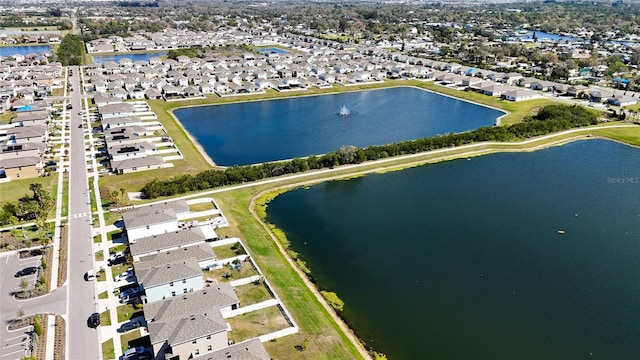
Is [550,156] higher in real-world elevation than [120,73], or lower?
lower

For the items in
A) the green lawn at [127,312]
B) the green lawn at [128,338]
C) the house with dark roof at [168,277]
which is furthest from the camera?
the house with dark roof at [168,277]

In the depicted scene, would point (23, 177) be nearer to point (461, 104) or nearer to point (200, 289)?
point (200, 289)

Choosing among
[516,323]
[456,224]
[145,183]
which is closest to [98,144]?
[145,183]

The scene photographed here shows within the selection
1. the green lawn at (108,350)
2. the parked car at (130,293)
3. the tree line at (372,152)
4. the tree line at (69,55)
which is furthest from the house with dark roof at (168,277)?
the tree line at (69,55)

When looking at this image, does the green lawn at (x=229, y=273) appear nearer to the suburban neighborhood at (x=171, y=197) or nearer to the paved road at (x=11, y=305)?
the suburban neighborhood at (x=171, y=197)

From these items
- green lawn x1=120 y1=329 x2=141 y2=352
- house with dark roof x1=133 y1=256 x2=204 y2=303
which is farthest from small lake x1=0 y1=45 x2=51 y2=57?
green lawn x1=120 y1=329 x2=141 y2=352

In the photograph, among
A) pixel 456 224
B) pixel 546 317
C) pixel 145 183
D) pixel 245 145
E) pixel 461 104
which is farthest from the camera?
pixel 461 104

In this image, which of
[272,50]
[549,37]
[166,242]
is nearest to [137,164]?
[166,242]
